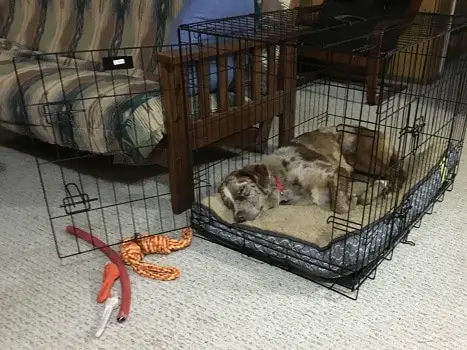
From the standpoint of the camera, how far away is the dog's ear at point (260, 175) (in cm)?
201

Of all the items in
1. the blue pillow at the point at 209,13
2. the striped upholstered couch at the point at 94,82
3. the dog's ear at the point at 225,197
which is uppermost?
the blue pillow at the point at 209,13

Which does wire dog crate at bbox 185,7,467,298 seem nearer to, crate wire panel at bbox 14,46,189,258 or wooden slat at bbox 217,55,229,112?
wooden slat at bbox 217,55,229,112

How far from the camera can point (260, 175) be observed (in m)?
2.04

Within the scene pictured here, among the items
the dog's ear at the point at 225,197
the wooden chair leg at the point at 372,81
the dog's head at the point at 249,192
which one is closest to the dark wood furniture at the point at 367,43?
the wooden chair leg at the point at 372,81

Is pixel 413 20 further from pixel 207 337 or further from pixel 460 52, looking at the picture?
pixel 207 337

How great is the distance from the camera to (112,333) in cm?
153

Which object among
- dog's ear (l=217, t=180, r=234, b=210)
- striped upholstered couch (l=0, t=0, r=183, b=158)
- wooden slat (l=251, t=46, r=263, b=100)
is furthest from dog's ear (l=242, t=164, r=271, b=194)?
wooden slat (l=251, t=46, r=263, b=100)

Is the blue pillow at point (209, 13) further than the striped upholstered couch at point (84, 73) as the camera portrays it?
Yes

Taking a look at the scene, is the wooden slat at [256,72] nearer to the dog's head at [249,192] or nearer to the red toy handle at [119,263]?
the dog's head at [249,192]

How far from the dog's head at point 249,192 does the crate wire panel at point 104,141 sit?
0.28m

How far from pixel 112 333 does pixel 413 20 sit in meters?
1.84

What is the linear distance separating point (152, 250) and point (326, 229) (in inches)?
27.0

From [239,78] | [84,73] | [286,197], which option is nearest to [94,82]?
[84,73]

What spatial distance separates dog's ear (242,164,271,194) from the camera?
201cm
